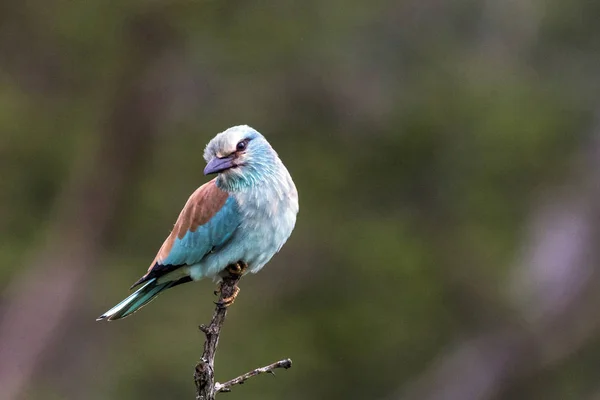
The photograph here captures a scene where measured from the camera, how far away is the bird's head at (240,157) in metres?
3.86

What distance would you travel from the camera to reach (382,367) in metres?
10.6

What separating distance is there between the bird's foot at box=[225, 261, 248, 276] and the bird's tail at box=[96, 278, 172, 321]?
27 centimetres

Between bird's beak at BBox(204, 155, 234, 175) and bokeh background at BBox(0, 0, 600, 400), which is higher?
bokeh background at BBox(0, 0, 600, 400)

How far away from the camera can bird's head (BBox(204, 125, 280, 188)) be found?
386cm

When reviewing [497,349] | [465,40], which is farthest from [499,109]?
[497,349]

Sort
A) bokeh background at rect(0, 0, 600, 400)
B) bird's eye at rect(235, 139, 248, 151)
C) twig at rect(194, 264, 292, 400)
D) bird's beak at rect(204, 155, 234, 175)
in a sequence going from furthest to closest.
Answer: bokeh background at rect(0, 0, 600, 400), bird's eye at rect(235, 139, 248, 151), bird's beak at rect(204, 155, 234, 175), twig at rect(194, 264, 292, 400)

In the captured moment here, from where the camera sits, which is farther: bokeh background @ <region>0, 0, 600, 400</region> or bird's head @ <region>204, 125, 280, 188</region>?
bokeh background @ <region>0, 0, 600, 400</region>

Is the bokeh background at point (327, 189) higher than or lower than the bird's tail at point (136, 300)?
higher

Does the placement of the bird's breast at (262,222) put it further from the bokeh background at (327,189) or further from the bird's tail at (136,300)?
the bokeh background at (327,189)

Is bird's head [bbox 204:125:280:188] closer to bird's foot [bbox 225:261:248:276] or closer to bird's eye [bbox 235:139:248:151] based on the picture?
bird's eye [bbox 235:139:248:151]

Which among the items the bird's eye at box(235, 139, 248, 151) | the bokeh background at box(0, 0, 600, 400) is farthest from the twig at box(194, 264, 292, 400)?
the bokeh background at box(0, 0, 600, 400)

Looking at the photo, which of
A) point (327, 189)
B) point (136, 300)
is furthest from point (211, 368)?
point (327, 189)

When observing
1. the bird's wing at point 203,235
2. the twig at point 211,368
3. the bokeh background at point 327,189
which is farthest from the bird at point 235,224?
the bokeh background at point 327,189

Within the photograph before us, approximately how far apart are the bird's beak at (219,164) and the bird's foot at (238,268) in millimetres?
378
